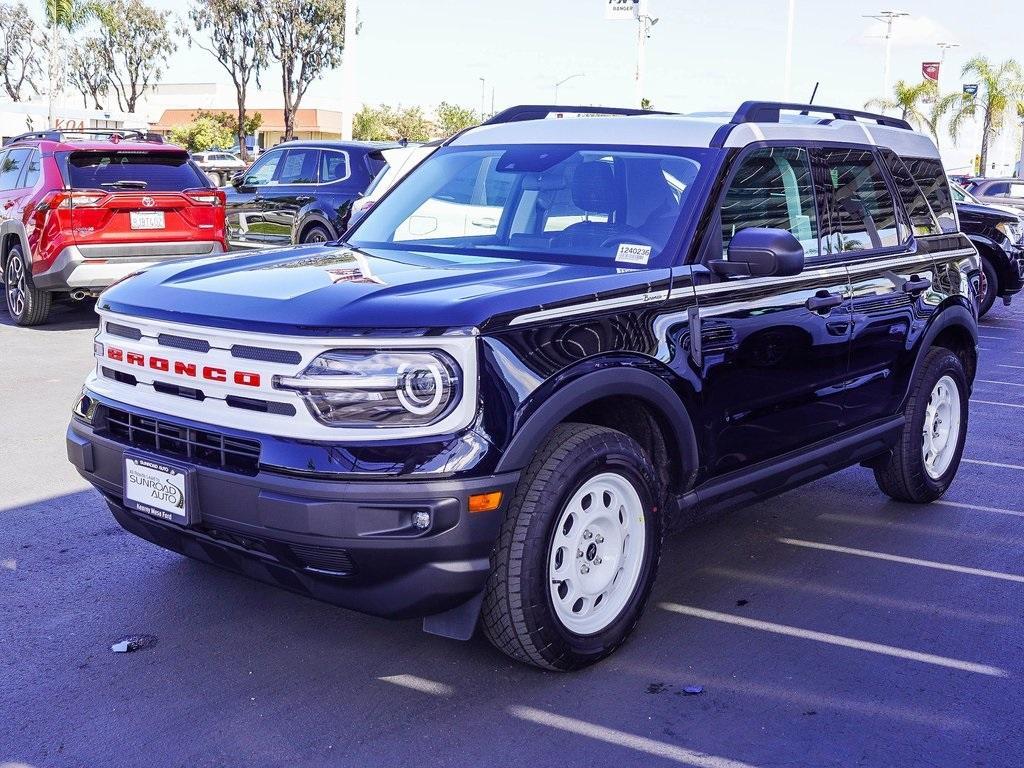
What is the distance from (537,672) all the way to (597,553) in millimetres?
445

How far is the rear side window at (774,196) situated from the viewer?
181 inches

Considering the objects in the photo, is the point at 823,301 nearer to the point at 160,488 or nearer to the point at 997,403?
the point at 160,488

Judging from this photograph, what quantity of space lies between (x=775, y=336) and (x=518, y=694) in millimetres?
1788

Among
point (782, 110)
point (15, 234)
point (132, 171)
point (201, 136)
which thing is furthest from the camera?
point (201, 136)

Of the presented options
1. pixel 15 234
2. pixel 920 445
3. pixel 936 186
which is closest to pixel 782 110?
pixel 936 186

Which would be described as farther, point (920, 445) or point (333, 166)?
point (333, 166)

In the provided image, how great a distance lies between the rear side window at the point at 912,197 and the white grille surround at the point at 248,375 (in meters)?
3.15

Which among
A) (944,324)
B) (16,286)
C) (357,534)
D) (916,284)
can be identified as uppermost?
(916,284)

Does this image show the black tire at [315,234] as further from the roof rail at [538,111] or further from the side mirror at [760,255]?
the side mirror at [760,255]

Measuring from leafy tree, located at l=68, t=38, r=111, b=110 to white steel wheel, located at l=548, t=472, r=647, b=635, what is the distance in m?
75.0

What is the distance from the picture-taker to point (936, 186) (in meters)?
6.19

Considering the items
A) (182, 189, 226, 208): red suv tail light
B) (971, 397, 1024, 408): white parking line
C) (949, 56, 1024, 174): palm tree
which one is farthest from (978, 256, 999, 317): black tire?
(949, 56, 1024, 174): palm tree

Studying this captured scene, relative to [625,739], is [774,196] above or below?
above

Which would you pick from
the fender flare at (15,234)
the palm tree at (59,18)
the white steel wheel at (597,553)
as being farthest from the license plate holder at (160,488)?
the palm tree at (59,18)
